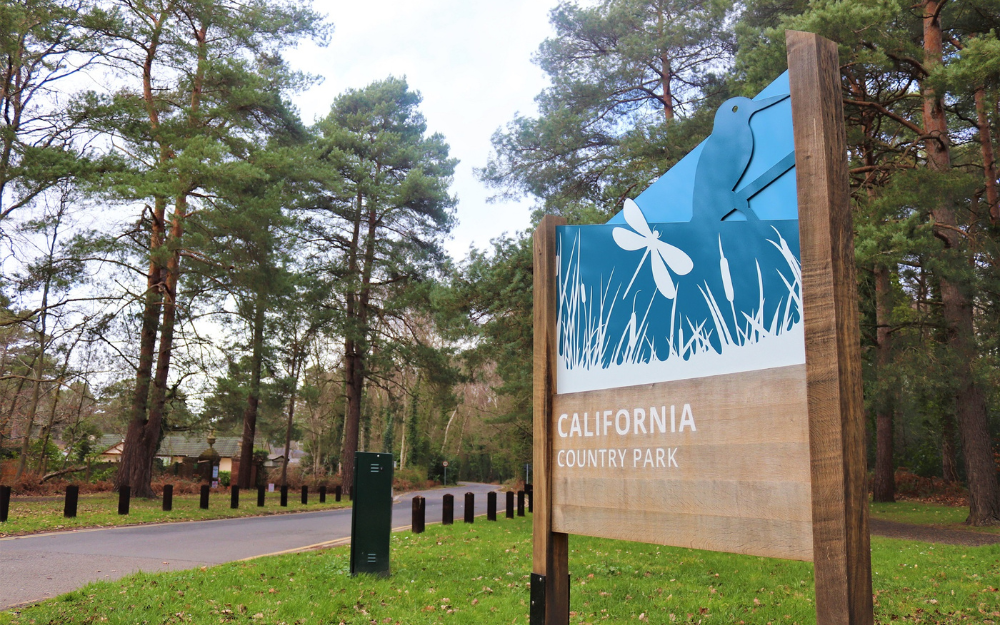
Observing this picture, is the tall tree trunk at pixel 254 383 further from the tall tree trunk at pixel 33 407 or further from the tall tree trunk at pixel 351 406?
the tall tree trunk at pixel 33 407

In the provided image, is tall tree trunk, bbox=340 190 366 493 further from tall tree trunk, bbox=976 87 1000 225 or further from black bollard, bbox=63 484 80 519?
tall tree trunk, bbox=976 87 1000 225

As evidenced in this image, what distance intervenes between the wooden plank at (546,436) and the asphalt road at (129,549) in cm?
482

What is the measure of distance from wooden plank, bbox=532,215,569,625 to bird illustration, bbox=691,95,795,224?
1.07 metres

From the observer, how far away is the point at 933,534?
13258 millimetres

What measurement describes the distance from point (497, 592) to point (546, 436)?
3.58 meters

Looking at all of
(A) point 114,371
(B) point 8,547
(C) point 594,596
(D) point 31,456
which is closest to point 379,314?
(A) point 114,371

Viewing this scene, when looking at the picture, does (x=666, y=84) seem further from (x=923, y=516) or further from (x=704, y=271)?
(x=704, y=271)

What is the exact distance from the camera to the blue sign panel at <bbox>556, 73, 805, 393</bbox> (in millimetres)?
2723

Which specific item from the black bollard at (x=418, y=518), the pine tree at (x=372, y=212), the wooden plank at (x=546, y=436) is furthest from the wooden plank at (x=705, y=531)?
the pine tree at (x=372, y=212)

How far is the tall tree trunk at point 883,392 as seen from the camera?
15.9 metres

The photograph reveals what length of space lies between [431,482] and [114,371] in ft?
103

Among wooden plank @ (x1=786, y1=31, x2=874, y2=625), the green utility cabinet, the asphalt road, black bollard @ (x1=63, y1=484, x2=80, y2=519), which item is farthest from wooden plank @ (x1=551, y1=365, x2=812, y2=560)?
black bollard @ (x1=63, y1=484, x2=80, y2=519)

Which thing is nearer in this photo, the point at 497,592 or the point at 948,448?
the point at 497,592

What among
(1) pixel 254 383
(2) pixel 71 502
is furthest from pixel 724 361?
(1) pixel 254 383
